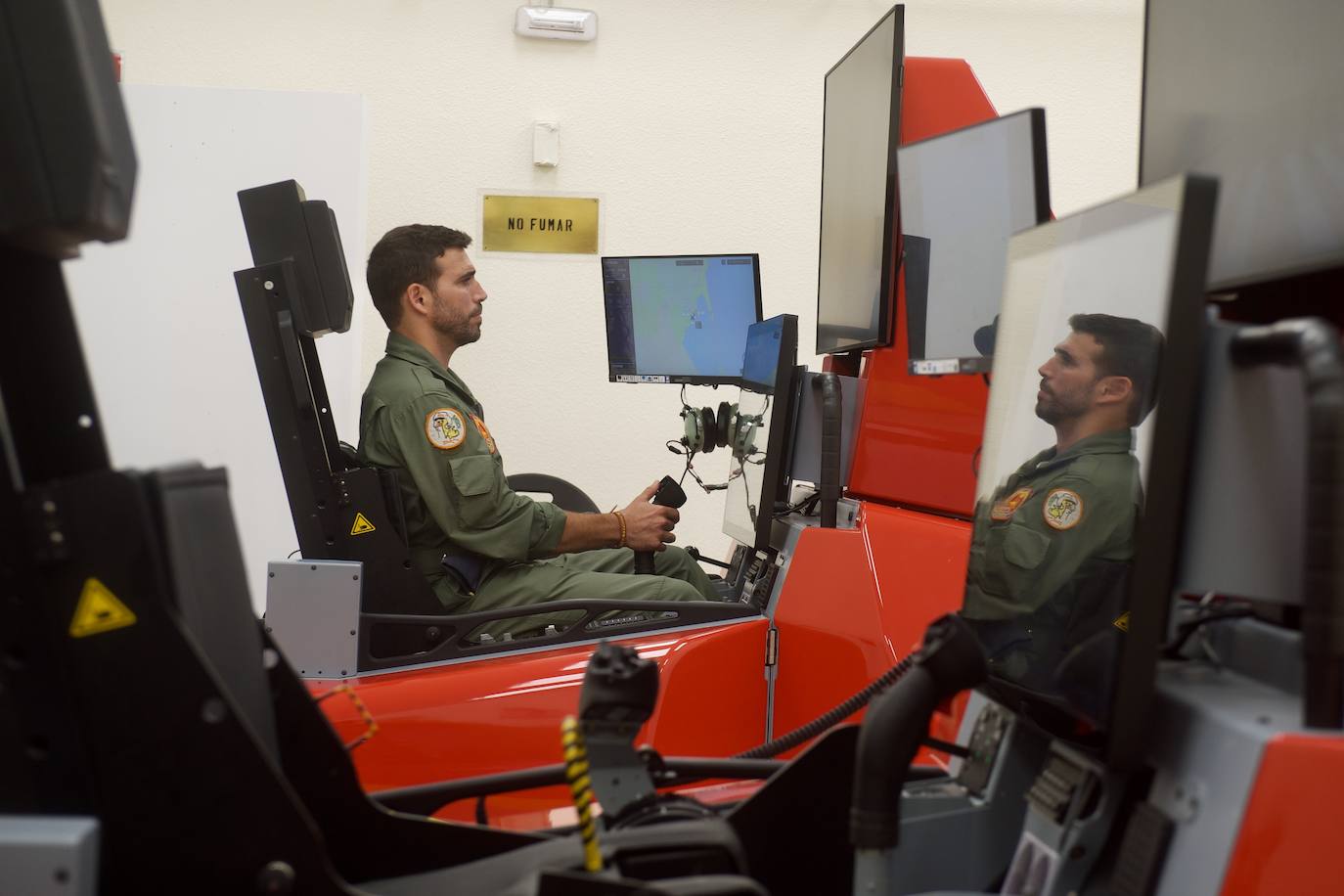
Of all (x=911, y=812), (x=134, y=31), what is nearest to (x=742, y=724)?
(x=911, y=812)

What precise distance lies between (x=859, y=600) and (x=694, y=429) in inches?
32.1

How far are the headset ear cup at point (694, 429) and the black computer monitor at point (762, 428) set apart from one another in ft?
0.27

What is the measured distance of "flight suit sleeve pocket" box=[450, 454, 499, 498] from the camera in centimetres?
248

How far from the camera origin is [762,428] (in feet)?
8.69

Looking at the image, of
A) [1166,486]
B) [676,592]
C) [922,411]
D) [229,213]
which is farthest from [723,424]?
[229,213]

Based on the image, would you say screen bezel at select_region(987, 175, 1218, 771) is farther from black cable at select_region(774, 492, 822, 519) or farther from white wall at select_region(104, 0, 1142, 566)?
white wall at select_region(104, 0, 1142, 566)

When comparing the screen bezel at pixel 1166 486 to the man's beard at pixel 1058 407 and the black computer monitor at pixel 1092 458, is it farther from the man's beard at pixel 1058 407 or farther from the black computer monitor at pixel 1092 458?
the man's beard at pixel 1058 407

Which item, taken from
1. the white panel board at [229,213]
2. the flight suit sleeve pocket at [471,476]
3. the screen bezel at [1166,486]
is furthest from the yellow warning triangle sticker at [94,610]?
the white panel board at [229,213]

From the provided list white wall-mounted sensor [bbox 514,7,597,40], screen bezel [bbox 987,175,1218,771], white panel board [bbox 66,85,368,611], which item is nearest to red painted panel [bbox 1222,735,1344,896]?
screen bezel [bbox 987,175,1218,771]

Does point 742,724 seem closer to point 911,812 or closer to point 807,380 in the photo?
point 807,380

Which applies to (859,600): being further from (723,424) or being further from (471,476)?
(471,476)

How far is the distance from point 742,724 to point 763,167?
2899mm

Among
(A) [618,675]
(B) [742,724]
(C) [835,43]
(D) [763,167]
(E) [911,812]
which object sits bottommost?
(B) [742,724]

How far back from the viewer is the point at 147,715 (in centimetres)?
88
